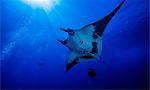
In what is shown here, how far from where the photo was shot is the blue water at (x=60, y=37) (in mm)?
10258

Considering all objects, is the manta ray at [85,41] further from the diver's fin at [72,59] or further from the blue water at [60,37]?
the blue water at [60,37]

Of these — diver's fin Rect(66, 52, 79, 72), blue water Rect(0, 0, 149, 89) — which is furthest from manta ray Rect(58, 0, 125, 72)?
blue water Rect(0, 0, 149, 89)

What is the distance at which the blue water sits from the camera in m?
10.3

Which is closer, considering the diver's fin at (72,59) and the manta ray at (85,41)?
the manta ray at (85,41)

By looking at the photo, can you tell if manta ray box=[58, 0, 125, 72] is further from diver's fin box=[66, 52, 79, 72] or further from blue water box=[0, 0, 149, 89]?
blue water box=[0, 0, 149, 89]

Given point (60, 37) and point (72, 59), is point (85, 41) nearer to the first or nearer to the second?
point (72, 59)

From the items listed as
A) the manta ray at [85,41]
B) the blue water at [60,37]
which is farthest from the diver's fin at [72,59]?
A: the blue water at [60,37]

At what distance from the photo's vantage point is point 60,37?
12.3 m

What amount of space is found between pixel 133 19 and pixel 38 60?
9.52m

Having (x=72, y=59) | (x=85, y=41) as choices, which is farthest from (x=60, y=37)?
(x=85, y=41)

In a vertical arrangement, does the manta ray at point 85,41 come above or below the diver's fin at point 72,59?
above

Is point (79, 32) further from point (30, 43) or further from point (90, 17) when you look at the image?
point (30, 43)

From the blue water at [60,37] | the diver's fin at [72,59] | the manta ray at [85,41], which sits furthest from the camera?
the blue water at [60,37]

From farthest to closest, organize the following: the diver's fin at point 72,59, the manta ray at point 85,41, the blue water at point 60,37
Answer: the blue water at point 60,37, the diver's fin at point 72,59, the manta ray at point 85,41
